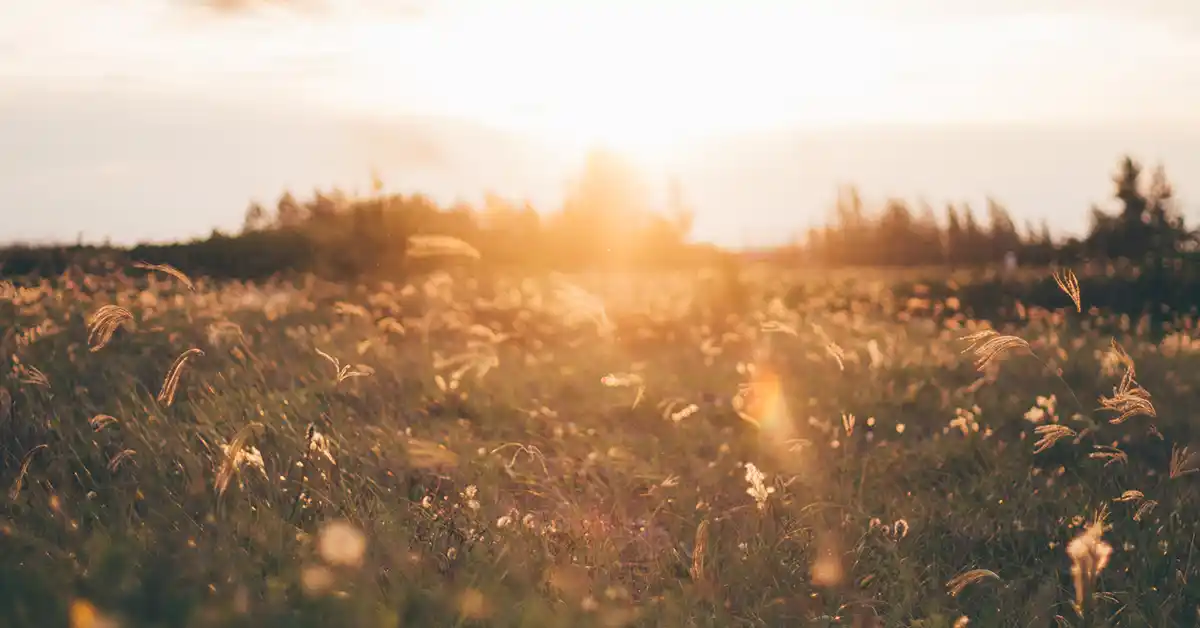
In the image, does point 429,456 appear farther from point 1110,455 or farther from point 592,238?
point 592,238

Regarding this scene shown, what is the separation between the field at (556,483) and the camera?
3181mm

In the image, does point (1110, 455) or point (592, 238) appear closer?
point (1110, 455)

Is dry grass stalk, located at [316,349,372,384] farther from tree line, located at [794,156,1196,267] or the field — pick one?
tree line, located at [794,156,1196,267]

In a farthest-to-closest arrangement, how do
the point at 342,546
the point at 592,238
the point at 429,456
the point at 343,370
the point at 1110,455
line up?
the point at 592,238, the point at 429,456, the point at 1110,455, the point at 343,370, the point at 342,546

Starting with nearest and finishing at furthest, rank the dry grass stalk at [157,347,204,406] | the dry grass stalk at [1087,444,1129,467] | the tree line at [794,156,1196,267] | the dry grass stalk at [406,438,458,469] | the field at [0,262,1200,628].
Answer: the field at [0,262,1200,628], the dry grass stalk at [157,347,204,406], the dry grass stalk at [1087,444,1129,467], the dry grass stalk at [406,438,458,469], the tree line at [794,156,1196,267]

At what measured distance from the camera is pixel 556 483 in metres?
4.95

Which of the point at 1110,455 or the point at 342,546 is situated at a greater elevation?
the point at 342,546

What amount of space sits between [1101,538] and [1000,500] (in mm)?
527

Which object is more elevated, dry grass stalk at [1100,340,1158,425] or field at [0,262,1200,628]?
dry grass stalk at [1100,340,1158,425]

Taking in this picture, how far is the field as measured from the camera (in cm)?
318

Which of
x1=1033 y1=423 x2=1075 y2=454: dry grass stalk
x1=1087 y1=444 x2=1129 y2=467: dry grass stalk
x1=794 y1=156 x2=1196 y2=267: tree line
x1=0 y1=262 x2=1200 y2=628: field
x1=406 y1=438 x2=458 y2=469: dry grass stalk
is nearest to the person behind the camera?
x1=0 y1=262 x2=1200 y2=628: field

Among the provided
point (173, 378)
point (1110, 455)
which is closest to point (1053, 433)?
point (1110, 455)

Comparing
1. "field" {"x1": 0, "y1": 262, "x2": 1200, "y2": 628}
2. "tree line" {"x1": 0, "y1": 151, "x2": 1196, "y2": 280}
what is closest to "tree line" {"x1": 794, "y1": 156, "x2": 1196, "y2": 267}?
"tree line" {"x1": 0, "y1": 151, "x2": 1196, "y2": 280}

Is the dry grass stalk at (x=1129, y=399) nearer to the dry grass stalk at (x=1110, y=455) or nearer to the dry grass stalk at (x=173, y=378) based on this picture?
the dry grass stalk at (x=1110, y=455)
